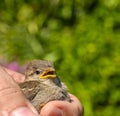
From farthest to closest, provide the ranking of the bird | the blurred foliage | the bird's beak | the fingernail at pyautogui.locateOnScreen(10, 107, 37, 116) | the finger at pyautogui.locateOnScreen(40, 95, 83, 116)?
the blurred foliage → the bird's beak → the bird → the finger at pyautogui.locateOnScreen(40, 95, 83, 116) → the fingernail at pyautogui.locateOnScreen(10, 107, 37, 116)

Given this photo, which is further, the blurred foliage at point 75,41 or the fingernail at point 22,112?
the blurred foliage at point 75,41

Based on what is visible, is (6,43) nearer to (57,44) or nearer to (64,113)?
(57,44)

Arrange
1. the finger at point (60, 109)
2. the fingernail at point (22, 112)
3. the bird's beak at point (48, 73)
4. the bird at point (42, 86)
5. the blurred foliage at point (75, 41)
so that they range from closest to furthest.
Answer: the fingernail at point (22, 112)
the finger at point (60, 109)
the bird at point (42, 86)
the bird's beak at point (48, 73)
the blurred foliage at point (75, 41)

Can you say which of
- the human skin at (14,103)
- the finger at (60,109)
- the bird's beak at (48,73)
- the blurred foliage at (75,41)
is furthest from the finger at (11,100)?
the blurred foliage at (75,41)

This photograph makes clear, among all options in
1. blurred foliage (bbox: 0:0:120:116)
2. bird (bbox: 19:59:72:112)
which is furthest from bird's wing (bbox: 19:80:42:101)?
blurred foliage (bbox: 0:0:120:116)

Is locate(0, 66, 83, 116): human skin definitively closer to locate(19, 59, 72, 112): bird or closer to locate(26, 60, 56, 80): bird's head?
locate(19, 59, 72, 112): bird

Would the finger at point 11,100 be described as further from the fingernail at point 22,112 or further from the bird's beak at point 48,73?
the bird's beak at point 48,73
